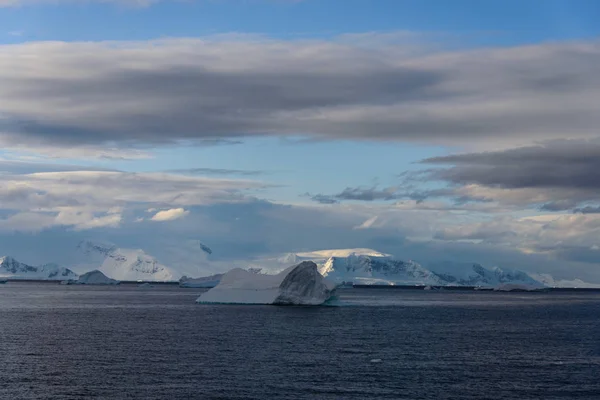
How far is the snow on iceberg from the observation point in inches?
4832

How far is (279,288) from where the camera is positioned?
124 metres

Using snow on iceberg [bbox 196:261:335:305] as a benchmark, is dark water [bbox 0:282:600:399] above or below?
below

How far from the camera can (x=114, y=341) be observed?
73875mm

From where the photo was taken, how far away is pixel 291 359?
204 feet

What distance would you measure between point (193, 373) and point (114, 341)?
71.4ft

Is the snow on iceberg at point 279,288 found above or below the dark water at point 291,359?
above

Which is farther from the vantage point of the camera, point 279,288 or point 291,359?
point 279,288

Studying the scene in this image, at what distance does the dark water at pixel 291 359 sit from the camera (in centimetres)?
4878

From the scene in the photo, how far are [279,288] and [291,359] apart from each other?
62.2 meters

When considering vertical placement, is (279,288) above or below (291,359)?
above

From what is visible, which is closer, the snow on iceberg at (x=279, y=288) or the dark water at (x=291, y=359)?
the dark water at (x=291, y=359)

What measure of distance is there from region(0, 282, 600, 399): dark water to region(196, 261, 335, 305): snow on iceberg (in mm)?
20181

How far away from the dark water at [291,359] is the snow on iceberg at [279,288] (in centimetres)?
2018

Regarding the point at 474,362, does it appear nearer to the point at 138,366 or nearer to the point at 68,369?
the point at 138,366
